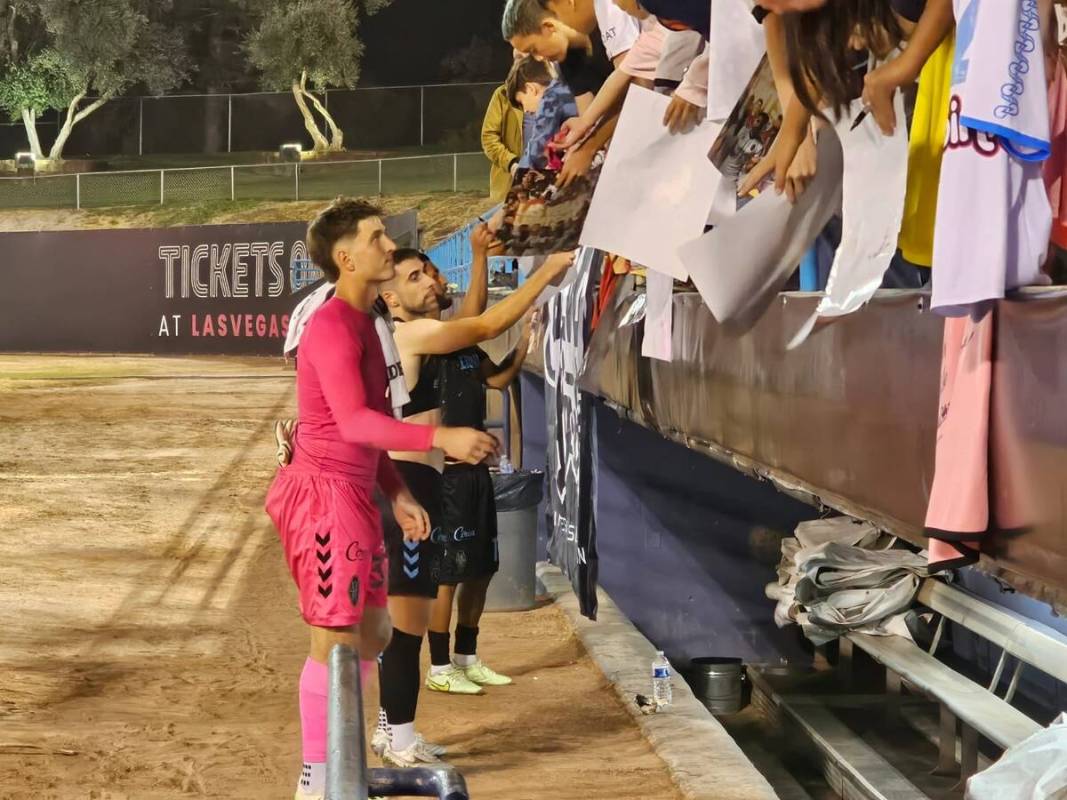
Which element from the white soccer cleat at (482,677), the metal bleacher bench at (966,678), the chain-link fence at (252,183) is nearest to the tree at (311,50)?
the chain-link fence at (252,183)

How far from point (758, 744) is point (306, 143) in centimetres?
4344

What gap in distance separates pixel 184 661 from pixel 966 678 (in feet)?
13.9

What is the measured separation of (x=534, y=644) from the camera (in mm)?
9172

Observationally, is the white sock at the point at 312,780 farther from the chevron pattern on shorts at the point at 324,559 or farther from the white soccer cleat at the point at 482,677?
the white soccer cleat at the point at 482,677

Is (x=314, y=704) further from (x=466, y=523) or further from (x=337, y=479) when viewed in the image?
(x=466, y=523)

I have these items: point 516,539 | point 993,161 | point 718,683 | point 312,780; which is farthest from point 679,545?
point 993,161

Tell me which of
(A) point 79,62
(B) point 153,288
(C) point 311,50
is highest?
(C) point 311,50

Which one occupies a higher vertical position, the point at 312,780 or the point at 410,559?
the point at 410,559

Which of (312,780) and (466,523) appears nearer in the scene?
(312,780)

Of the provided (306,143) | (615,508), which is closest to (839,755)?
(615,508)

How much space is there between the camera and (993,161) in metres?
2.49

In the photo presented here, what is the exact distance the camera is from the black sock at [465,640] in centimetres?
790

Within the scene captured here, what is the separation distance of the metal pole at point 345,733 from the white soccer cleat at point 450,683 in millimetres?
5920

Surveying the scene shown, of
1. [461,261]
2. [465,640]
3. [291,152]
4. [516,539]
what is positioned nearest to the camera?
[465,640]
